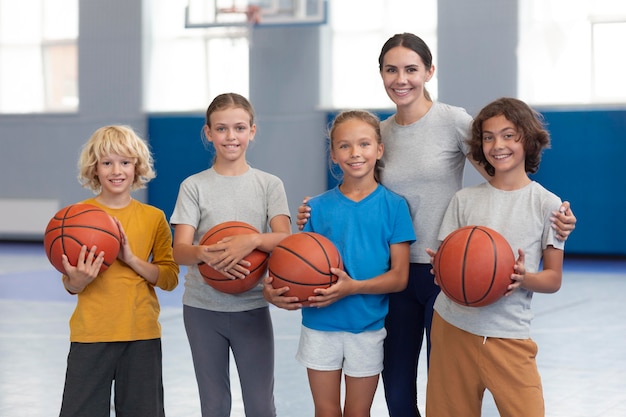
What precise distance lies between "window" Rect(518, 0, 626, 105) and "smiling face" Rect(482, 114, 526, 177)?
24.4 feet

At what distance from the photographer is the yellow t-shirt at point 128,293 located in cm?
305

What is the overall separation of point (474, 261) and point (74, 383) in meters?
1.46

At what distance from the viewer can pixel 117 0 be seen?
11.9 m

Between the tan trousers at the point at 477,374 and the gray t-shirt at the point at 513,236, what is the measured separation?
4cm

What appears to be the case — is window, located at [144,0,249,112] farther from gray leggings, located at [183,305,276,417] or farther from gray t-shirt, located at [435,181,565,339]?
gray t-shirt, located at [435,181,565,339]

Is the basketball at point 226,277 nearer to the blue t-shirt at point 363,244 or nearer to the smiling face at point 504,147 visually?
the blue t-shirt at point 363,244

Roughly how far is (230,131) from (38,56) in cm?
1028

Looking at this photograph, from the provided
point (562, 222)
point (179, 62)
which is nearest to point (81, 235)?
point (562, 222)

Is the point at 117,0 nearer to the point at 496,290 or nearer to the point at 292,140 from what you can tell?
the point at 292,140

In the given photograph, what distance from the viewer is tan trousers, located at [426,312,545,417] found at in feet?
8.98

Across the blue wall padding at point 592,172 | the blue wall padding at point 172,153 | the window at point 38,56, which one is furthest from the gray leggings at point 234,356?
the window at point 38,56

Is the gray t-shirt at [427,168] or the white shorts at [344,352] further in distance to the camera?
the gray t-shirt at [427,168]

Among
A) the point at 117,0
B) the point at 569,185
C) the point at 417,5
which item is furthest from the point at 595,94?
the point at 117,0

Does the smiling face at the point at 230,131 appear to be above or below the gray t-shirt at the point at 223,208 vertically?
above
